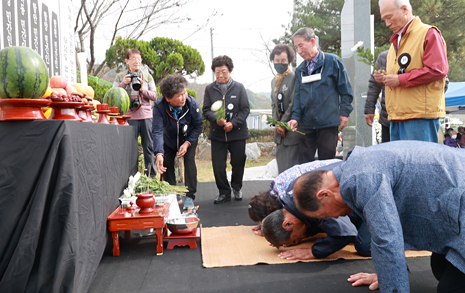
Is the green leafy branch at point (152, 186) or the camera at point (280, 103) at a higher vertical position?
the camera at point (280, 103)

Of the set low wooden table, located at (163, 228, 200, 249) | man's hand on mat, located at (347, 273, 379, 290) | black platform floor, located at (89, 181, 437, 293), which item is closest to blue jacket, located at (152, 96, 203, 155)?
low wooden table, located at (163, 228, 200, 249)

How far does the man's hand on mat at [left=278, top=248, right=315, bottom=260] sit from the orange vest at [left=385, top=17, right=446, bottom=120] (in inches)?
43.8

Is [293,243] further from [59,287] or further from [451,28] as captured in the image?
[451,28]

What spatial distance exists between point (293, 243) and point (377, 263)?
1.14 meters

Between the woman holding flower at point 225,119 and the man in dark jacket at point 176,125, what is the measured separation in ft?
1.09

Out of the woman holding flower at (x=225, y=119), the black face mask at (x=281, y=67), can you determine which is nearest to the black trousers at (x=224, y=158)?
the woman holding flower at (x=225, y=119)

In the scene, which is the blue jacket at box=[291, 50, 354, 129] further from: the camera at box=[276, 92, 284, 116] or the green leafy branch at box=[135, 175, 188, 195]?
the green leafy branch at box=[135, 175, 188, 195]

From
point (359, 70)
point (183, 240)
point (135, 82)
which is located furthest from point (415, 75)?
point (359, 70)

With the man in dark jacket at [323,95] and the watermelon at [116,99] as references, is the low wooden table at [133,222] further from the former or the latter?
the man in dark jacket at [323,95]

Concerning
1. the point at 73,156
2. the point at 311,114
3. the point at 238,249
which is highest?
the point at 311,114

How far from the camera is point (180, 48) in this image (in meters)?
6.89

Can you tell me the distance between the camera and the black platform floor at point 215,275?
1768 mm

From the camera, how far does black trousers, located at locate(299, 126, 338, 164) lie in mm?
3275

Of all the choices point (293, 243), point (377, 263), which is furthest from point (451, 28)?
point (377, 263)
